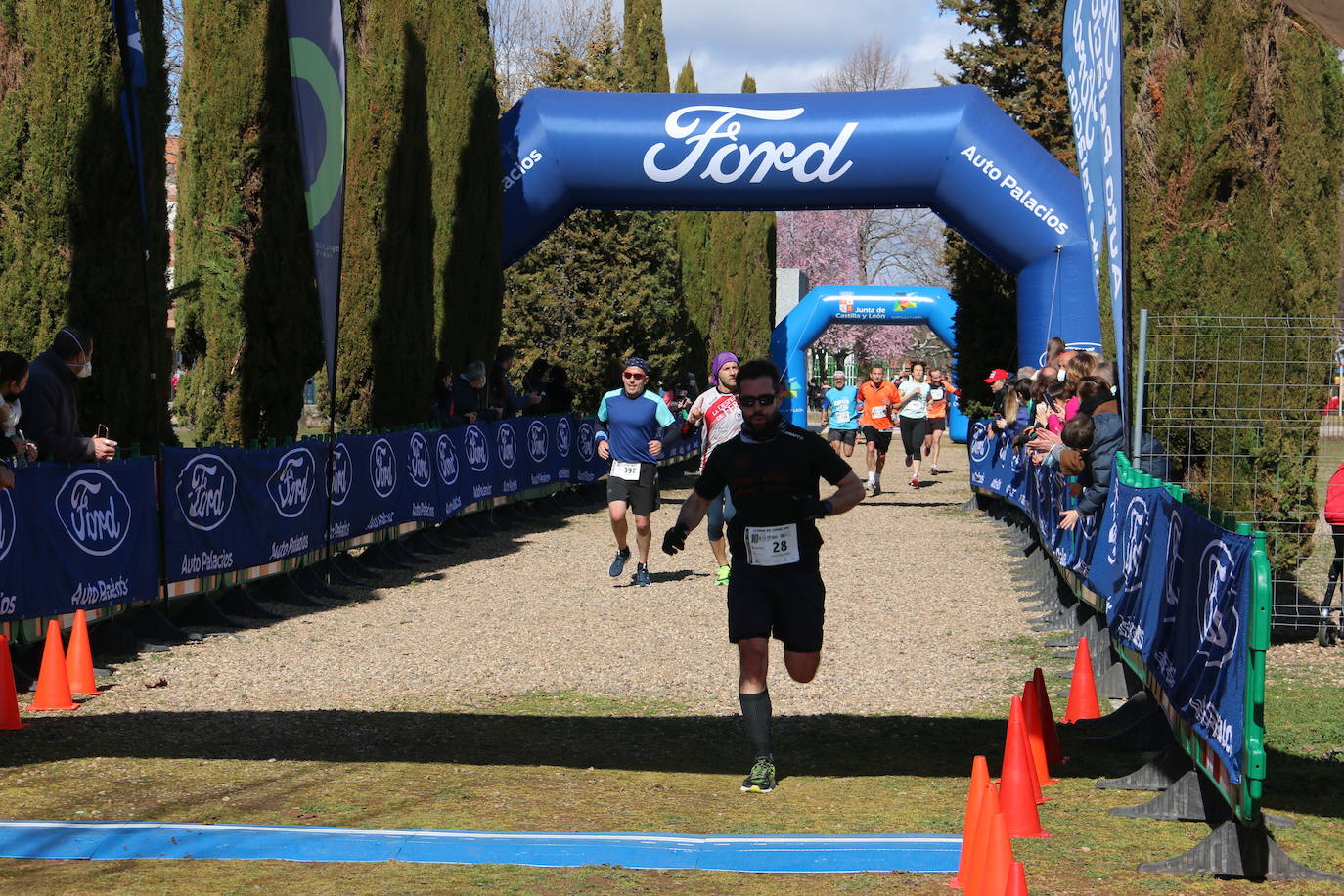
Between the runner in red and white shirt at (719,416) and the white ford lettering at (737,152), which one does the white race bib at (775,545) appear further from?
the white ford lettering at (737,152)

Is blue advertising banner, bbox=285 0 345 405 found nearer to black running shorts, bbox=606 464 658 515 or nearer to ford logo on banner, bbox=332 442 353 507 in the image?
ford logo on banner, bbox=332 442 353 507

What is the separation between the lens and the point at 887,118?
826 inches

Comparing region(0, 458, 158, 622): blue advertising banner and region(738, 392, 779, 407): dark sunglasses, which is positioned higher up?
region(738, 392, 779, 407): dark sunglasses

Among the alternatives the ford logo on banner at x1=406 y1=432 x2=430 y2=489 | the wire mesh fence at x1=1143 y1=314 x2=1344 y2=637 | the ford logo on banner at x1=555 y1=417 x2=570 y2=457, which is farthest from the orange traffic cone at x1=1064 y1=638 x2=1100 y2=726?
the ford logo on banner at x1=555 y1=417 x2=570 y2=457

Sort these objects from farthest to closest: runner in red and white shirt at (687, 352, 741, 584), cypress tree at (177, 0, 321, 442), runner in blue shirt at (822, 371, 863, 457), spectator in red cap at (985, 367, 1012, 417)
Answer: runner in blue shirt at (822, 371, 863, 457), spectator in red cap at (985, 367, 1012, 417), cypress tree at (177, 0, 321, 442), runner in red and white shirt at (687, 352, 741, 584)

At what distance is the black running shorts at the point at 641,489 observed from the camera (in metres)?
14.5

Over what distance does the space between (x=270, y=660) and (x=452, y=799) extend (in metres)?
4.09

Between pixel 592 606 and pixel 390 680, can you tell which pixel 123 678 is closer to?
pixel 390 680

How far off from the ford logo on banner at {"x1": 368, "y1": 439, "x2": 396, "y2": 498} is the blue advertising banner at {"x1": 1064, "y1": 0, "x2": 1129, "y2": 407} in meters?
7.75

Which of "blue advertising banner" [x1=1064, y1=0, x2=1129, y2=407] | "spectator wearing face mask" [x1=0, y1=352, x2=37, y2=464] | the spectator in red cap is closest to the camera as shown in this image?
"blue advertising banner" [x1=1064, y1=0, x2=1129, y2=407]

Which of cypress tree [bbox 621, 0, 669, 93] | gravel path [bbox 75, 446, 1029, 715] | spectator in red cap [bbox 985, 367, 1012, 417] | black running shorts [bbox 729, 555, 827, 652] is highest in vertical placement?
cypress tree [bbox 621, 0, 669, 93]

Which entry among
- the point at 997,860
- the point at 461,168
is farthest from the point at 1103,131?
the point at 461,168

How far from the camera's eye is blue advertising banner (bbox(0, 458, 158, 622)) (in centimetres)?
950

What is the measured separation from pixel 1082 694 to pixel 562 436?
52.9 ft
